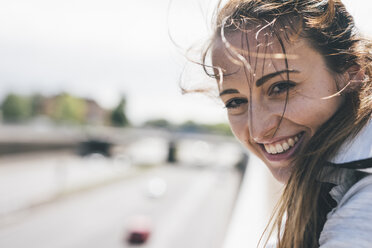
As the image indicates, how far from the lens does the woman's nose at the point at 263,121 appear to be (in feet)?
4.09

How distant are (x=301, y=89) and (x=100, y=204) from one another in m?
32.7

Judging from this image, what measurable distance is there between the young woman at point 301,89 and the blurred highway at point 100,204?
14.0 m

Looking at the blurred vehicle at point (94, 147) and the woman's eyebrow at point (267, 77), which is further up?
the woman's eyebrow at point (267, 77)

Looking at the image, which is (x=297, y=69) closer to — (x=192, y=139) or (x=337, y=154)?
(x=337, y=154)

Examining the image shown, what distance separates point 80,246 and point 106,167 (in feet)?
88.5

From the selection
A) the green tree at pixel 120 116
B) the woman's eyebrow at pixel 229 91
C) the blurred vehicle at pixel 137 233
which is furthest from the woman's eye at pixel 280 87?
the green tree at pixel 120 116

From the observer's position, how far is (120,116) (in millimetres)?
91750

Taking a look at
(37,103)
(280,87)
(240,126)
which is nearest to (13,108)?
(37,103)

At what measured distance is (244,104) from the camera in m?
1.39

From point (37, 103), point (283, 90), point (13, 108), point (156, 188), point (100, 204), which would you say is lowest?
point (37, 103)

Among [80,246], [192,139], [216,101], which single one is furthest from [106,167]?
[216,101]

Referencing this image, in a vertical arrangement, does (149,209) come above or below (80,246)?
below

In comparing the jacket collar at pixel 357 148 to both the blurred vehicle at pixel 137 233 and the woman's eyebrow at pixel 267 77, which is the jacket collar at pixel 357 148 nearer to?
the woman's eyebrow at pixel 267 77

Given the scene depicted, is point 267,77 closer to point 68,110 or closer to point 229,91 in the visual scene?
point 229,91
